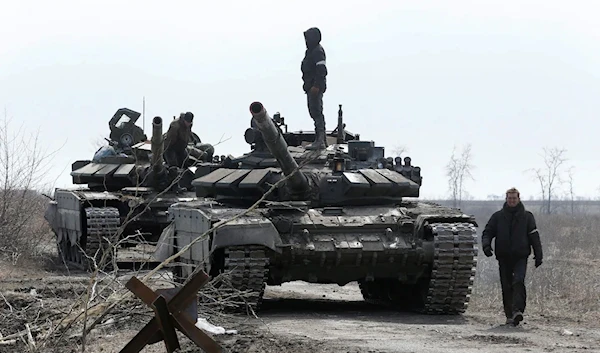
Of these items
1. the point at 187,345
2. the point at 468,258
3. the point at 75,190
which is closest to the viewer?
the point at 187,345

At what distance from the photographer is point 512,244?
1379cm

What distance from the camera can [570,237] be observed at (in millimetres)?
41812

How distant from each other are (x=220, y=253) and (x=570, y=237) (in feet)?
94.7

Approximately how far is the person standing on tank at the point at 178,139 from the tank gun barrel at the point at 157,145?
23cm

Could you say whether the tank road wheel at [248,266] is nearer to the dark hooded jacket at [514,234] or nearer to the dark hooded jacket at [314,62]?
the dark hooded jacket at [514,234]

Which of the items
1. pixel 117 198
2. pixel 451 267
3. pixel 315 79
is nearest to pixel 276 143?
pixel 451 267

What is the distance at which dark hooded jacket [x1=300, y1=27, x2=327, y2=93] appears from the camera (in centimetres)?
1703

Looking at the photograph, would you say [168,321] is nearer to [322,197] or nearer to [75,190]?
[322,197]

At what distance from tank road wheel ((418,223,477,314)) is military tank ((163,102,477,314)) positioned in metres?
0.01

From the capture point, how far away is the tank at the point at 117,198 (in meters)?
21.5

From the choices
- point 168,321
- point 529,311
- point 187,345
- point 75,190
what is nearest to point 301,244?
point 529,311

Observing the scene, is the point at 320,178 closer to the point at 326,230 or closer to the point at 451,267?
the point at 326,230

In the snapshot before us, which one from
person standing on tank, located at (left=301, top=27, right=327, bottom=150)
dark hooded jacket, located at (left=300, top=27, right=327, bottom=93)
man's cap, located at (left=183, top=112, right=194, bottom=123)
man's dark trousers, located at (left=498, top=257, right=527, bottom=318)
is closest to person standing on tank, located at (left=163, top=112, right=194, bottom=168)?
man's cap, located at (left=183, top=112, right=194, bottom=123)

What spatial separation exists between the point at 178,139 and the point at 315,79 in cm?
474
